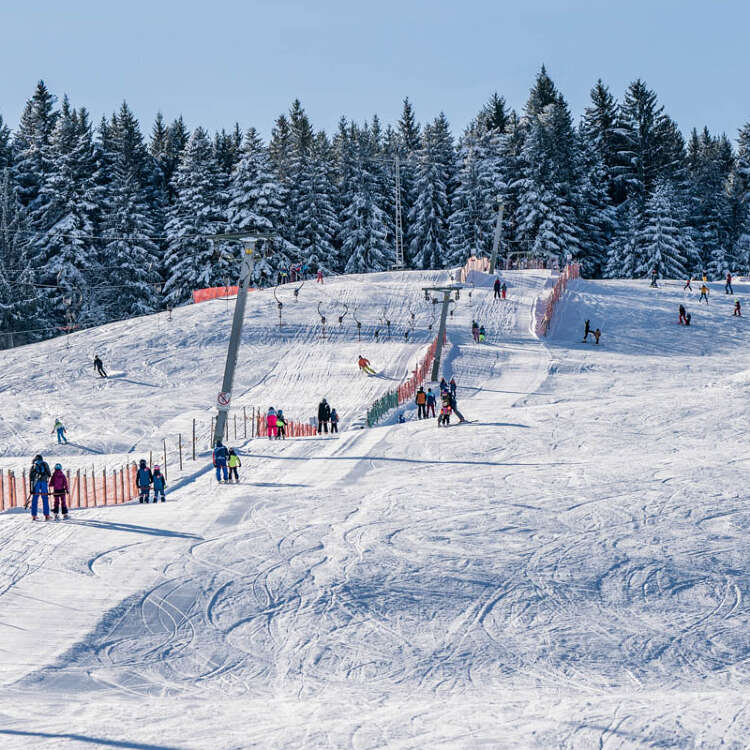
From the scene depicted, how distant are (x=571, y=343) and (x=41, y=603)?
3399 centimetres

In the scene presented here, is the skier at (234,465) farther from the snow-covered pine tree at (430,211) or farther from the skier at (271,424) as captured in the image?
the snow-covered pine tree at (430,211)

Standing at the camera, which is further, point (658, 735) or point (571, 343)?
point (571, 343)

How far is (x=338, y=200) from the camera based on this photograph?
77.9 m

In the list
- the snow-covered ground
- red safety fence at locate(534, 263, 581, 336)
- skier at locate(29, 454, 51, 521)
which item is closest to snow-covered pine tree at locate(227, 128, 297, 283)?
red safety fence at locate(534, 263, 581, 336)

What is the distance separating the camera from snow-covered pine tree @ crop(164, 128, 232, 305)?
68188mm

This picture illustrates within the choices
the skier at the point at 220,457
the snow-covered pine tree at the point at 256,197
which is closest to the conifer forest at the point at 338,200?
the snow-covered pine tree at the point at 256,197

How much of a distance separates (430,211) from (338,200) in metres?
7.29

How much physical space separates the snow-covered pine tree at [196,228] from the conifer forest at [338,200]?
151 millimetres

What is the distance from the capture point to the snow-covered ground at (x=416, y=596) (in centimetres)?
1002

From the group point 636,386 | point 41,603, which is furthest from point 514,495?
point 636,386

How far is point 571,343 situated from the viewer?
146 ft

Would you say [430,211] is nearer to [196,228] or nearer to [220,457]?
[196,228]

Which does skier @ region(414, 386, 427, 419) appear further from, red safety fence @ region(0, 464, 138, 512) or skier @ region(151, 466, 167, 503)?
skier @ region(151, 466, 167, 503)

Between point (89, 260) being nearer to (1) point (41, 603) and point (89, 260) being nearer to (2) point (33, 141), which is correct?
(2) point (33, 141)
